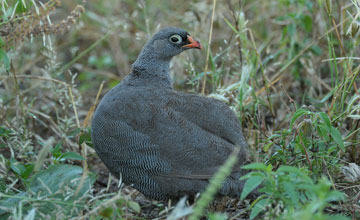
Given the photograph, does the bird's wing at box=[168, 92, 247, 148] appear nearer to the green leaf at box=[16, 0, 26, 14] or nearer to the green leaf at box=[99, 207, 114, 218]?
the green leaf at box=[99, 207, 114, 218]

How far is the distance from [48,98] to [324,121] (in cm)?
300

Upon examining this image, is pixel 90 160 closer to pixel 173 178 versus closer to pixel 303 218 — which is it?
pixel 173 178

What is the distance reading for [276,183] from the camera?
2896mm

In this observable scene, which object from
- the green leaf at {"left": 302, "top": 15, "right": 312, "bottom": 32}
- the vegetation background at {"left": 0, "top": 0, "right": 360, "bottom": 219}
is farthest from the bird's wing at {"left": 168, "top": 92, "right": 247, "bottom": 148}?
the green leaf at {"left": 302, "top": 15, "right": 312, "bottom": 32}

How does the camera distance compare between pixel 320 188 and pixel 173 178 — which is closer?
pixel 320 188

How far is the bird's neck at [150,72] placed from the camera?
4324 millimetres

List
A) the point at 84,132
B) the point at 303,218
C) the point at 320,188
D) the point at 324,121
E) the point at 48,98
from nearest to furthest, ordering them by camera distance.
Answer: the point at 303,218 → the point at 320,188 → the point at 324,121 → the point at 84,132 → the point at 48,98

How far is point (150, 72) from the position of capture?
14.4 ft

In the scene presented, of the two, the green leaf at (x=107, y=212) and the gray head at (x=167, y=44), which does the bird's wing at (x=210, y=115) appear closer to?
the gray head at (x=167, y=44)

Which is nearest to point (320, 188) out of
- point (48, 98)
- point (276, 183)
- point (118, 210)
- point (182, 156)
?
point (276, 183)

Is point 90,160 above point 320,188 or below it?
below

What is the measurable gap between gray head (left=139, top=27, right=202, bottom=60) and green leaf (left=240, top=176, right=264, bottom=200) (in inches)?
73.9

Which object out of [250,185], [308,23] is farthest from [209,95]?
[250,185]

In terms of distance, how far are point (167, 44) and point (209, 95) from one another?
1.85 ft
